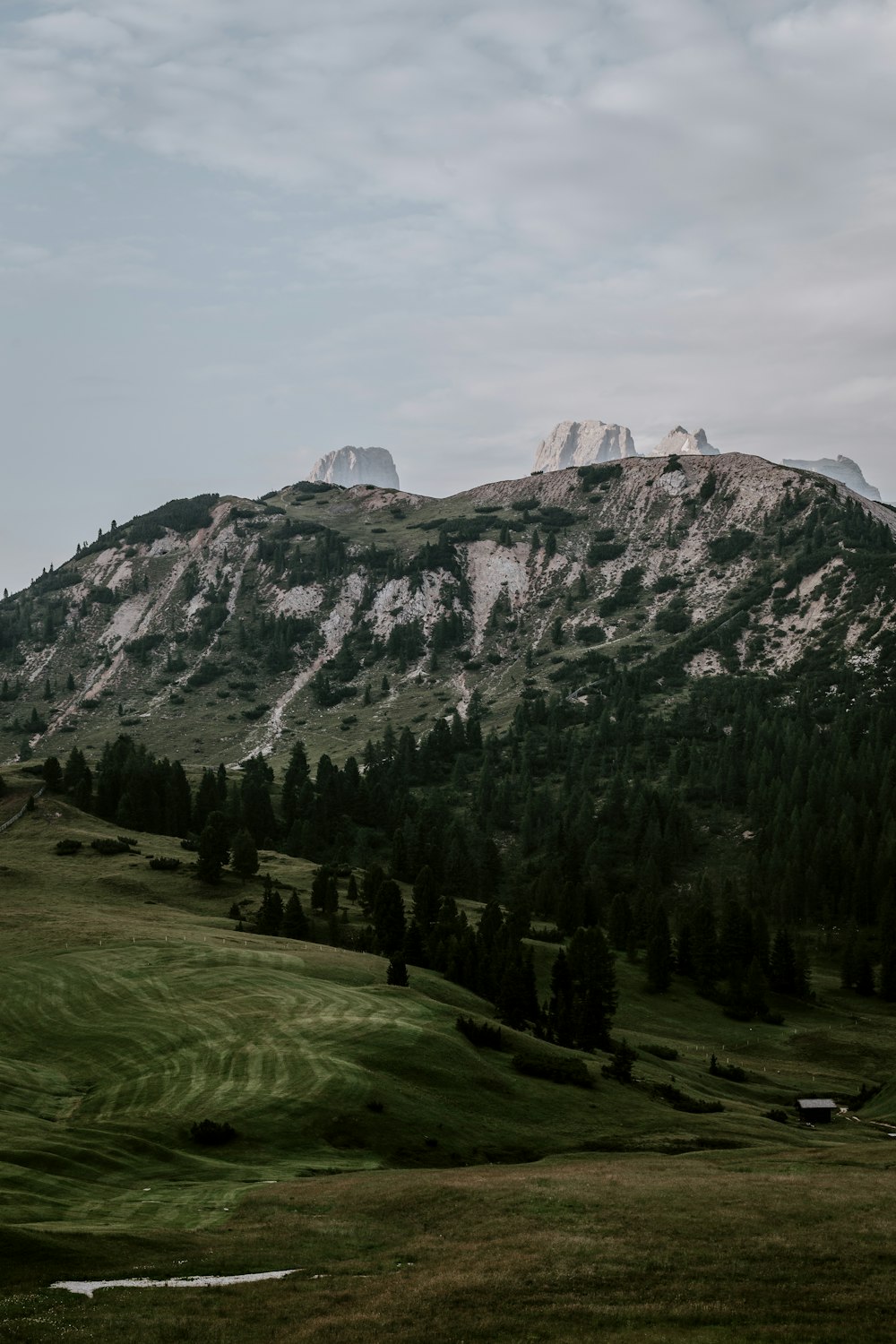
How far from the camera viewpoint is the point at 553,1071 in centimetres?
7575

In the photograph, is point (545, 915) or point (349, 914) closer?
point (349, 914)

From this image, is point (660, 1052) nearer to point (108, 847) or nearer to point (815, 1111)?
point (815, 1111)

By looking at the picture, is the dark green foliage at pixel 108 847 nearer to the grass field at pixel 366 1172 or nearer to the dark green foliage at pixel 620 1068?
the grass field at pixel 366 1172

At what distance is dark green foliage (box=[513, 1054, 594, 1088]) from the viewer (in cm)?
7506

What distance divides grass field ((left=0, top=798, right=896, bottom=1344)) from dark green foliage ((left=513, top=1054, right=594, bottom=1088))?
4.72 feet

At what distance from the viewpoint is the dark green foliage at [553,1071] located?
75062 mm

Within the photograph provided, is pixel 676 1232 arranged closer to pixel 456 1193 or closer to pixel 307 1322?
pixel 456 1193

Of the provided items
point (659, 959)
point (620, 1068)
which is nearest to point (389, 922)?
point (659, 959)

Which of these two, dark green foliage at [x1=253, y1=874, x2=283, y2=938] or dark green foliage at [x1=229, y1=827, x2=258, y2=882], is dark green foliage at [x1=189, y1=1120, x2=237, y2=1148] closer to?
dark green foliage at [x1=253, y1=874, x2=283, y2=938]

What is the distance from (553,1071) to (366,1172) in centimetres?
2673

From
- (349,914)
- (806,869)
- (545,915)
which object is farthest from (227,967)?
(806,869)

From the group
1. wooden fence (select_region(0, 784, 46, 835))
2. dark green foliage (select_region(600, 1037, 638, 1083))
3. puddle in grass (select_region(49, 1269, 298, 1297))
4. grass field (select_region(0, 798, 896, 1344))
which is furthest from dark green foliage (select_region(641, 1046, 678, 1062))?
wooden fence (select_region(0, 784, 46, 835))

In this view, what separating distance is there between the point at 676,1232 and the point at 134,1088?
38304mm

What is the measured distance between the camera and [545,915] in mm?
186625
